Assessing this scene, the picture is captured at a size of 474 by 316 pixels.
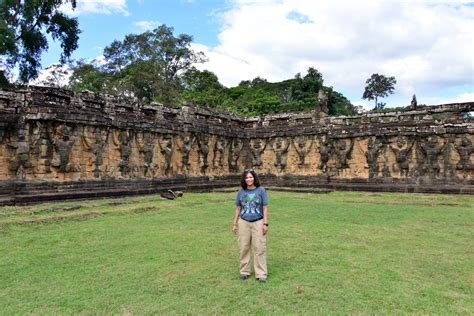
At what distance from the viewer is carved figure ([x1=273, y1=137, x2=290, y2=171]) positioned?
20953 mm

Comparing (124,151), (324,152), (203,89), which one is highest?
(203,89)

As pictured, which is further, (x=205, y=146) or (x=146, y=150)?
(x=205, y=146)

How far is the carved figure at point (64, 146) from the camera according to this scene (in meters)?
12.8

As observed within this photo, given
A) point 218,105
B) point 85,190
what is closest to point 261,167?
point 85,190

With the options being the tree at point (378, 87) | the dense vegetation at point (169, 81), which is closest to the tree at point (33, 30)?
the dense vegetation at point (169, 81)

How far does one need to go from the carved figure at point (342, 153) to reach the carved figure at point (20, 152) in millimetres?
13506

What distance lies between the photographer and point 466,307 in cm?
409

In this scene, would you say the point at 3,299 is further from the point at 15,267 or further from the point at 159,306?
the point at 159,306

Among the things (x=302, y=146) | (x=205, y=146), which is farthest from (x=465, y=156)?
(x=205, y=146)

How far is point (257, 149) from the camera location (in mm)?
21922

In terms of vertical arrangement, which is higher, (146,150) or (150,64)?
(150,64)

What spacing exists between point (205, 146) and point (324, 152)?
5928mm

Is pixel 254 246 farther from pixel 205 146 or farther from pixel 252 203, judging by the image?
pixel 205 146

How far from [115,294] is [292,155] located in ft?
55.6
